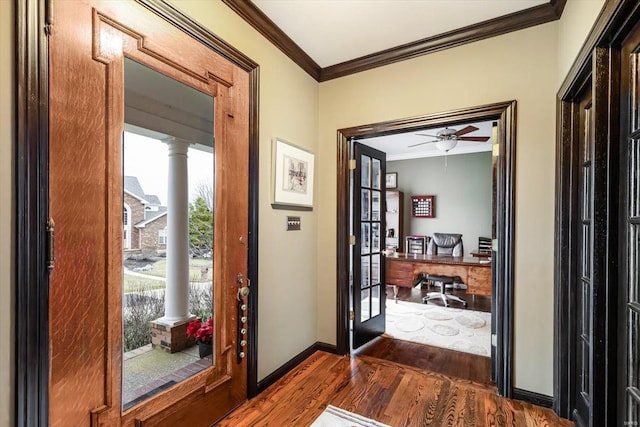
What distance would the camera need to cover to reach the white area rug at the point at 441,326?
3.21 m

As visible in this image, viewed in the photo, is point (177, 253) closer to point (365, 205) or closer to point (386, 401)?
point (386, 401)

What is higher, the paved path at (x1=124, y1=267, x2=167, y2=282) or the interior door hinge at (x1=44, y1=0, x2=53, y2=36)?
the interior door hinge at (x1=44, y1=0, x2=53, y2=36)

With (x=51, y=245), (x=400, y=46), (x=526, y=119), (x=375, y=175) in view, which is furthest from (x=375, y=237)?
(x=51, y=245)

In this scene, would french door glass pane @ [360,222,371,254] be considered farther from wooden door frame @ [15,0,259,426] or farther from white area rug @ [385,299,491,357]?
wooden door frame @ [15,0,259,426]

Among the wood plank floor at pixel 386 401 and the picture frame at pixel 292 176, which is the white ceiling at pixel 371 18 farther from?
the wood plank floor at pixel 386 401

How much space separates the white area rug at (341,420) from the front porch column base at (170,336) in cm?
93

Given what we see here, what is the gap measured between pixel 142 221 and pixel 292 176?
50.2 inches

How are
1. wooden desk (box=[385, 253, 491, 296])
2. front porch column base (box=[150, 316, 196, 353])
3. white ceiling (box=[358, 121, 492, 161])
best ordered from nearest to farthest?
front porch column base (box=[150, 316, 196, 353]) < wooden desk (box=[385, 253, 491, 296]) < white ceiling (box=[358, 121, 492, 161])

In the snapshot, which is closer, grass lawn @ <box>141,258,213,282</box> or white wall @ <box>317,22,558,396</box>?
grass lawn @ <box>141,258,213,282</box>

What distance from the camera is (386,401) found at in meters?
2.12

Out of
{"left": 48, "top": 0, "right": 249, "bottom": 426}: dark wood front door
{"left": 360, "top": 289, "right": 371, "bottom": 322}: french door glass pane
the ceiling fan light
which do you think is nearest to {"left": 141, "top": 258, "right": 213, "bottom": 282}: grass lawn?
{"left": 48, "top": 0, "right": 249, "bottom": 426}: dark wood front door

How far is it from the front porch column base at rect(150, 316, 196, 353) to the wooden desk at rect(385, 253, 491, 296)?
318cm

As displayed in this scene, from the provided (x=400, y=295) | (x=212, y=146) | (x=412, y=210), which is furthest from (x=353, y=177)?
(x=412, y=210)

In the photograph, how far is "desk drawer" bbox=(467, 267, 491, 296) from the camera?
12.5ft
